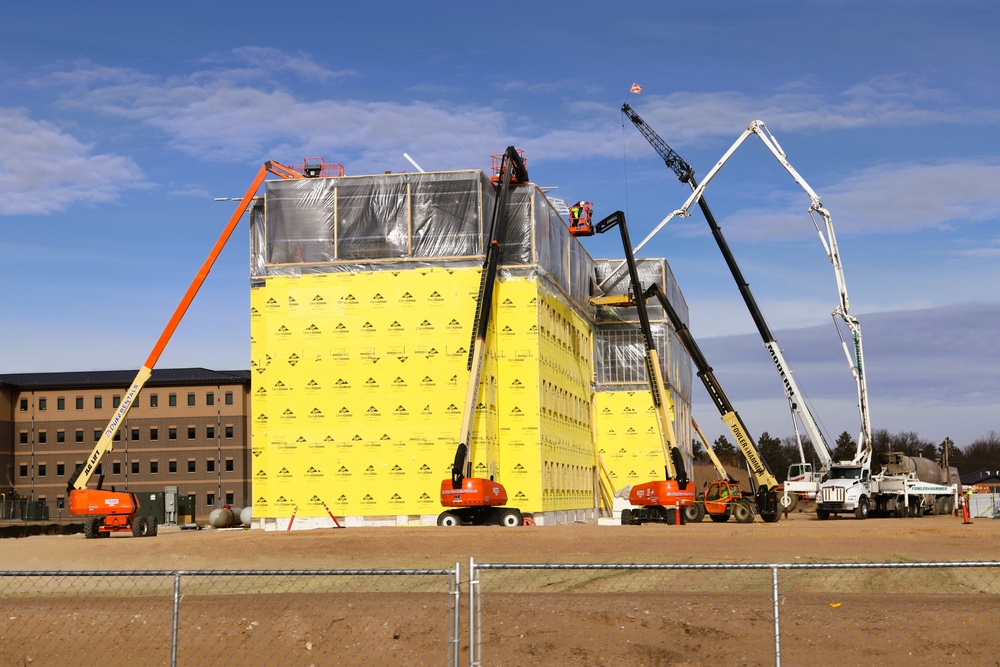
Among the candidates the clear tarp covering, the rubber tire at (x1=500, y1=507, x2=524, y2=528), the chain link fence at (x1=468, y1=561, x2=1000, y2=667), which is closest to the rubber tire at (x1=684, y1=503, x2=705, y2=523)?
the rubber tire at (x1=500, y1=507, x2=524, y2=528)

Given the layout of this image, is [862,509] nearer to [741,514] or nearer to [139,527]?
[741,514]

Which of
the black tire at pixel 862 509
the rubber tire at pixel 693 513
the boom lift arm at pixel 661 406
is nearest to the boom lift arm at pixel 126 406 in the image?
the boom lift arm at pixel 661 406

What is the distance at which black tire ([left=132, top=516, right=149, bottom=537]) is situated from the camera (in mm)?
43656

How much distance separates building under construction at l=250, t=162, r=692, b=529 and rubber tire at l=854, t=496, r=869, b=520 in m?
14.7

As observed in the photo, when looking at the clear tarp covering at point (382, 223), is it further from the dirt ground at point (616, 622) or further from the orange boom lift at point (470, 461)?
the dirt ground at point (616, 622)

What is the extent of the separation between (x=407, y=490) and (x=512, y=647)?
3415 centimetres

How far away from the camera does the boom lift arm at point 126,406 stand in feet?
141

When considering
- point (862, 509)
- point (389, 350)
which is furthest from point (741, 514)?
point (389, 350)

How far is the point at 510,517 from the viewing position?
46594mm

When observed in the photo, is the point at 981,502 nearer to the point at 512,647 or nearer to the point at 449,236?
the point at 449,236

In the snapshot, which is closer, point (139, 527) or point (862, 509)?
point (139, 527)

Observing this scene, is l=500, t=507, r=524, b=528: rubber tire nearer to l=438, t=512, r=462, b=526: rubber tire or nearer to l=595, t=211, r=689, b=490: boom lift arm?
l=438, t=512, r=462, b=526: rubber tire

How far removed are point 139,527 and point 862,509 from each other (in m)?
32.7

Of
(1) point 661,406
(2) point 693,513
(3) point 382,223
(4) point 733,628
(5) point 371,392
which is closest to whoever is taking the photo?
(4) point 733,628
